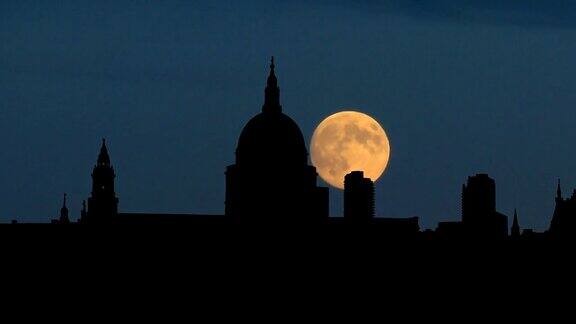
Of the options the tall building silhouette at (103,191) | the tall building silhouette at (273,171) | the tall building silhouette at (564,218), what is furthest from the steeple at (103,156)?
the tall building silhouette at (564,218)

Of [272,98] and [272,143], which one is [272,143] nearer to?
[272,143]

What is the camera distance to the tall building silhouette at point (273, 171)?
182375 mm

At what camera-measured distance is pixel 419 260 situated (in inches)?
5571

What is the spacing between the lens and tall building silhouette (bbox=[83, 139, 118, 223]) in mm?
157125

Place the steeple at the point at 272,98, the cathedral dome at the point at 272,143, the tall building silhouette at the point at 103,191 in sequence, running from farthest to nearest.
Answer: the steeple at the point at 272,98, the cathedral dome at the point at 272,143, the tall building silhouette at the point at 103,191

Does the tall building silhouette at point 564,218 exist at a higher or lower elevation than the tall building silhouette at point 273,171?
lower

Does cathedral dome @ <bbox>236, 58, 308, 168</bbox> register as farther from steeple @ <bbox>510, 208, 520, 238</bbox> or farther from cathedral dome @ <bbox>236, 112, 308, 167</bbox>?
steeple @ <bbox>510, 208, 520, 238</bbox>

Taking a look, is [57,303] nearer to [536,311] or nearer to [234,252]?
[234,252]

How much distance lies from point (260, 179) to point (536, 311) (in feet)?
197

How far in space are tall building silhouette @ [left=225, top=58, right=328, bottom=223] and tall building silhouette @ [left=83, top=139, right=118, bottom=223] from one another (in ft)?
71.3

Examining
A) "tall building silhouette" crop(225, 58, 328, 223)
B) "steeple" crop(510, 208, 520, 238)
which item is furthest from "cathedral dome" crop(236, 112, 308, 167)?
"steeple" crop(510, 208, 520, 238)

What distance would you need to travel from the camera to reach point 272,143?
18300 centimetres

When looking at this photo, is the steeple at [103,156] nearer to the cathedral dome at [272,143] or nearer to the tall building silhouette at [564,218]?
the cathedral dome at [272,143]

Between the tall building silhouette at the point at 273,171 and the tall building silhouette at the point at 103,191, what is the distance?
21737mm
